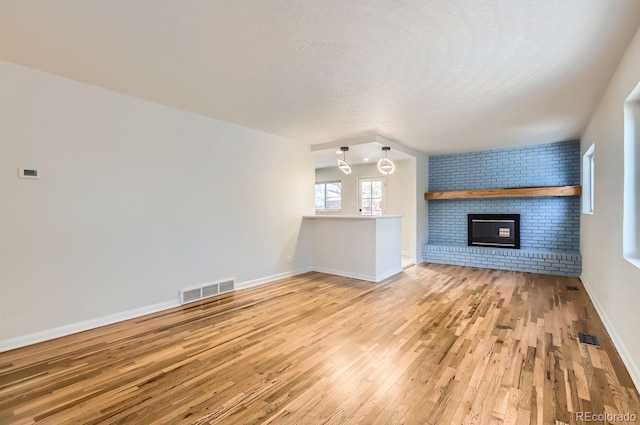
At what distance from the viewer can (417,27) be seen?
203 centimetres

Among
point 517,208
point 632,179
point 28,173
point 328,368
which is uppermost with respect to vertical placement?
point 28,173

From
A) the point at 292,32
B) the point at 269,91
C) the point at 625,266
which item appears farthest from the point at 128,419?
the point at 625,266

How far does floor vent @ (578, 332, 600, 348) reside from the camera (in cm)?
260

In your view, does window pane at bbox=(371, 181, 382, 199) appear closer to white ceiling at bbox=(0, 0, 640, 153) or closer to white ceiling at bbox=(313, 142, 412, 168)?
white ceiling at bbox=(313, 142, 412, 168)

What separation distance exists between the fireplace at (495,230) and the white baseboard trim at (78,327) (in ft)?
20.1

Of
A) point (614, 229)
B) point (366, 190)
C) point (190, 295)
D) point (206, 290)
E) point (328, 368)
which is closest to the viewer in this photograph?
point (328, 368)

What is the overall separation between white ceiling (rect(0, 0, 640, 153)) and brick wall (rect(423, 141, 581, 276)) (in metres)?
2.31

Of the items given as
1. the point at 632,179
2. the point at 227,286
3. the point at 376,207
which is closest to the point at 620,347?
the point at 632,179

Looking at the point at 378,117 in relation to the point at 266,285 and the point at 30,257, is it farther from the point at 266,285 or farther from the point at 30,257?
the point at 30,257

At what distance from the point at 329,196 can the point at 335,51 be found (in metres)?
6.85

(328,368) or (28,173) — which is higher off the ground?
(28,173)

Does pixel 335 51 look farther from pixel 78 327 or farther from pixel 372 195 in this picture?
pixel 372 195

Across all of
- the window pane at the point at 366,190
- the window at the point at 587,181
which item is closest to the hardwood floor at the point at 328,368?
the window at the point at 587,181

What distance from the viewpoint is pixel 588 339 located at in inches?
106
